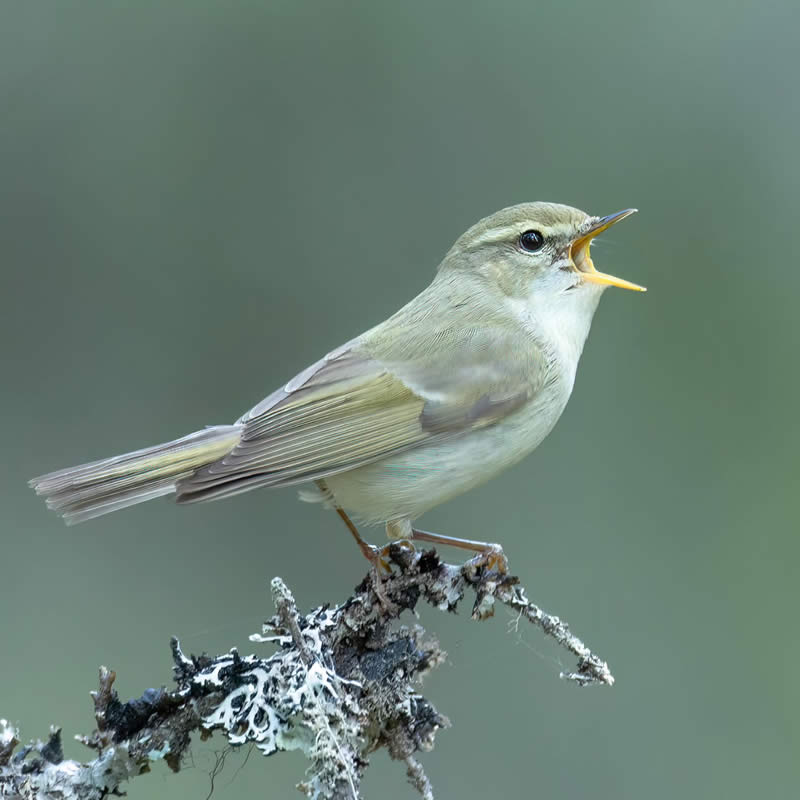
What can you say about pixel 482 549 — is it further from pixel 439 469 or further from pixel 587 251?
pixel 587 251

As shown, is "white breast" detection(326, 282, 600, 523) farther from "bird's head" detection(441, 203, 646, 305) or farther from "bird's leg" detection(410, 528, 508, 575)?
"bird's head" detection(441, 203, 646, 305)

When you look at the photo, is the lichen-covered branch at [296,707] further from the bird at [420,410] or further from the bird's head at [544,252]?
the bird's head at [544,252]

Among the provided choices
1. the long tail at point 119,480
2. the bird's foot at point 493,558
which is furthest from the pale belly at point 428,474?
the long tail at point 119,480

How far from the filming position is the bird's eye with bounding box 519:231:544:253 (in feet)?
11.8

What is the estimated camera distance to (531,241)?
3619 mm

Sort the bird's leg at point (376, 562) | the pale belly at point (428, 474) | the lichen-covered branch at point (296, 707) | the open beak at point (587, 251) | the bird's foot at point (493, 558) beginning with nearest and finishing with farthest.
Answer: the lichen-covered branch at point (296, 707) < the bird's leg at point (376, 562) < the bird's foot at point (493, 558) < the pale belly at point (428, 474) < the open beak at point (587, 251)

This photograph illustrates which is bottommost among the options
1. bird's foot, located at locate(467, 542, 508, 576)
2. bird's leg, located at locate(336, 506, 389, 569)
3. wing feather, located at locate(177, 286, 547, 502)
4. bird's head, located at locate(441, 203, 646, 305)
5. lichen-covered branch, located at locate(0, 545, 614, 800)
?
lichen-covered branch, located at locate(0, 545, 614, 800)

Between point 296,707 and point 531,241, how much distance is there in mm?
1917

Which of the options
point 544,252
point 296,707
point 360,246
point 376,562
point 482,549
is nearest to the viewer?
point 296,707

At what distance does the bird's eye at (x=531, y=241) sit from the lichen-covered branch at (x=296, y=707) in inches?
57.8

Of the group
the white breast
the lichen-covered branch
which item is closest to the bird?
the white breast

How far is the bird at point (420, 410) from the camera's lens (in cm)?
296

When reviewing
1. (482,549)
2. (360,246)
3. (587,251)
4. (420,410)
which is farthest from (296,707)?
(360,246)

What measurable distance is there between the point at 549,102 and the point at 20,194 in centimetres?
247
